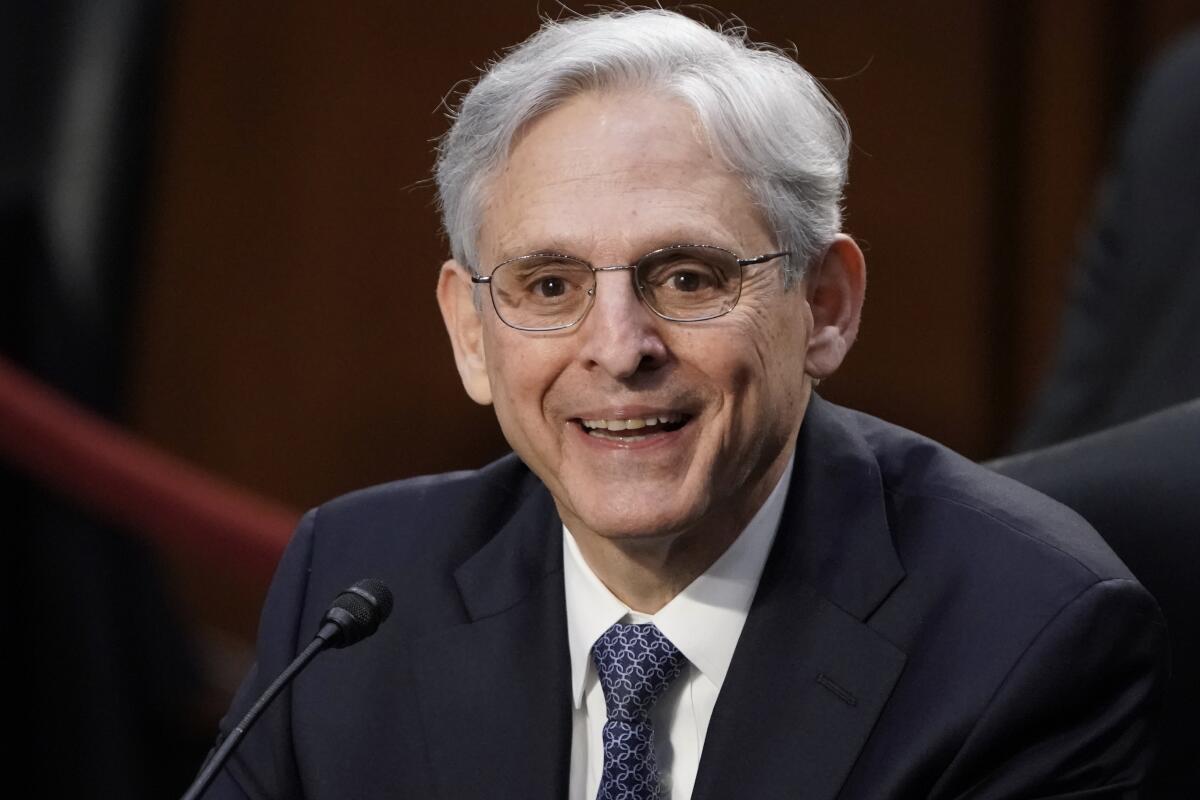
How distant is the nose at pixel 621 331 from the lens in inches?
60.1

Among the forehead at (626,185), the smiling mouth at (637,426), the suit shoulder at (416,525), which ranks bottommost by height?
the suit shoulder at (416,525)

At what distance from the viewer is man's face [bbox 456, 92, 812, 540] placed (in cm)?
154

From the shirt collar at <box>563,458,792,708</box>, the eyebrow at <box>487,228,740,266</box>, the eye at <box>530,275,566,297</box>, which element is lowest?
the shirt collar at <box>563,458,792,708</box>

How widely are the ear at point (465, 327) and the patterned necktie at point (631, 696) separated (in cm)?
29

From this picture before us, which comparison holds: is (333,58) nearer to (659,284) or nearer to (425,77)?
(425,77)

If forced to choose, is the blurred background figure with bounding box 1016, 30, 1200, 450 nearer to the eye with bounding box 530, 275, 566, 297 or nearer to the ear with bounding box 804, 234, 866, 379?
the ear with bounding box 804, 234, 866, 379

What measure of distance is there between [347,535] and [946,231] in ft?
8.41

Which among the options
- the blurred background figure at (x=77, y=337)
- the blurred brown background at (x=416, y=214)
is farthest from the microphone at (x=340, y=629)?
the blurred brown background at (x=416, y=214)

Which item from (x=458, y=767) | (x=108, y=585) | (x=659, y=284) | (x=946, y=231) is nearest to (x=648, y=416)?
(x=659, y=284)

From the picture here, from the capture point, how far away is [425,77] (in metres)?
4.20

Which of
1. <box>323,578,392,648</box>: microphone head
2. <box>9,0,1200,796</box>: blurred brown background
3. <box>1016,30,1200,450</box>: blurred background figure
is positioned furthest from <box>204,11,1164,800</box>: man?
<box>9,0,1200,796</box>: blurred brown background

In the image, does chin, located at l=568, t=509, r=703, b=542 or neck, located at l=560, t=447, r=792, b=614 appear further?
neck, located at l=560, t=447, r=792, b=614

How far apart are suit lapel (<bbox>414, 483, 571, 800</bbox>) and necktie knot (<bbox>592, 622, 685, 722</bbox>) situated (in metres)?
0.05

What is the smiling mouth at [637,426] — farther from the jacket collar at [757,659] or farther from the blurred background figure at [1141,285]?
the blurred background figure at [1141,285]
